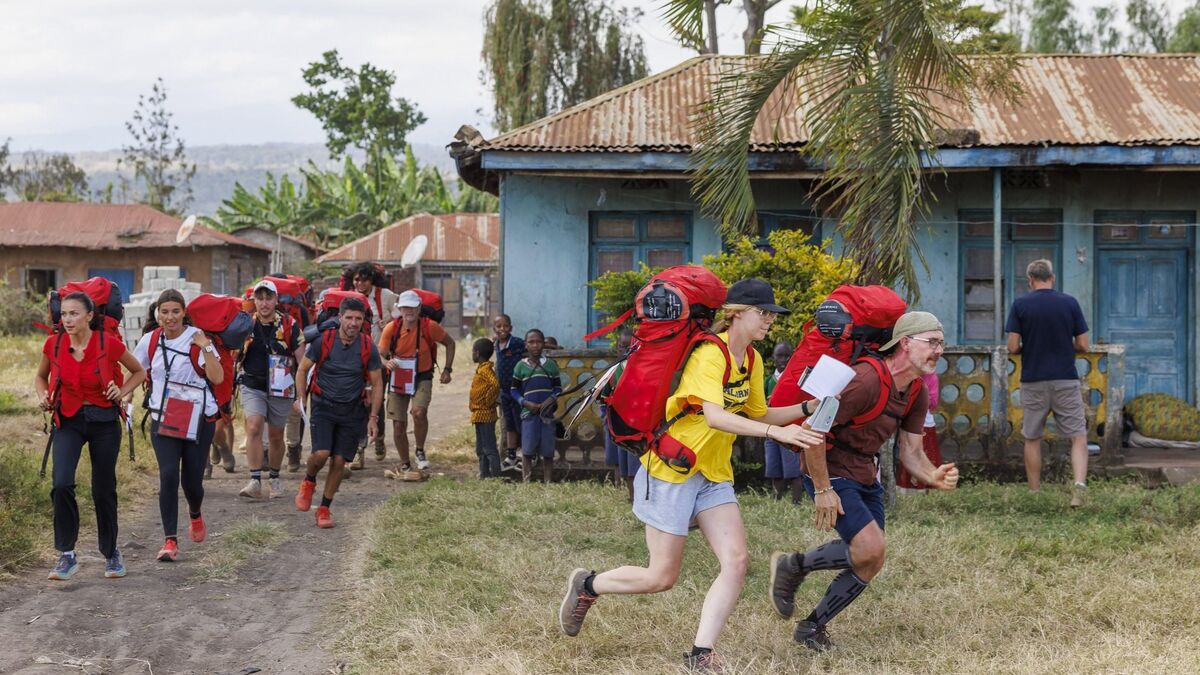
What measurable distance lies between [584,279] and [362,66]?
160 feet

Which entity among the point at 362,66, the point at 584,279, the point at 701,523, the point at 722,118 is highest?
the point at 362,66

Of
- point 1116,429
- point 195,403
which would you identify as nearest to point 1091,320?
point 1116,429

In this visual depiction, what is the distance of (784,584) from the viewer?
6328mm

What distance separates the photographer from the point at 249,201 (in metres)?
43.8

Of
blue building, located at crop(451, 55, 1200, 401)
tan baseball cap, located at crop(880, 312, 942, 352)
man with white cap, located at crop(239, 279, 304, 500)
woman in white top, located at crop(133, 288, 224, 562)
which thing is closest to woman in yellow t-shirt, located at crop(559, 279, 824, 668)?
tan baseball cap, located at crop(880, 312, 942, 352)

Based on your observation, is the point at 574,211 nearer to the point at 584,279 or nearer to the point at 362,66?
the point at 584,279

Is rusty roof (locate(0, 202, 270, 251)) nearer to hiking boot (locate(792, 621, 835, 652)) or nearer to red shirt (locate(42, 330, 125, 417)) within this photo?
red shirt (locate(42, 330, 125, 417))

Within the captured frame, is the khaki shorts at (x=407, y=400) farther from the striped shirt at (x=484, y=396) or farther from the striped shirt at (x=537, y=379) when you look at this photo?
the striped shirt at (x=537, y=379)

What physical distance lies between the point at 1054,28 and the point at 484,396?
3304 centimetres

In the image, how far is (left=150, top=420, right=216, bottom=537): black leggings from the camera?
849 centimetres

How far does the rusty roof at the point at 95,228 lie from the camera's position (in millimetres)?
38250

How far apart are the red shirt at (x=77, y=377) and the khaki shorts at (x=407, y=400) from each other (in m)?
4.54

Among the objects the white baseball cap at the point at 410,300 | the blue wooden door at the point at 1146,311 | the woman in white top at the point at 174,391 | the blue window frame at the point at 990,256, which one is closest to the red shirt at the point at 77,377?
the woman in white top at the point at 174,391

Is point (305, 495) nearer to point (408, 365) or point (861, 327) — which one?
point (408, 365)
